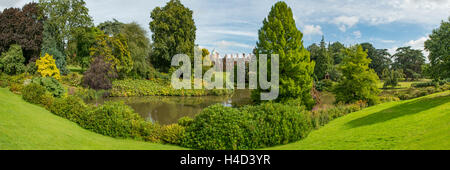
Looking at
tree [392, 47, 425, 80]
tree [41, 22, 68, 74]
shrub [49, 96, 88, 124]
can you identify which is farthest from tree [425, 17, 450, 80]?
tree [392, 47, 425, 80]

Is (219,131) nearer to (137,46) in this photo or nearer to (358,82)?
(358,82)

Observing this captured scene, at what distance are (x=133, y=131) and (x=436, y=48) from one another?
1523cm

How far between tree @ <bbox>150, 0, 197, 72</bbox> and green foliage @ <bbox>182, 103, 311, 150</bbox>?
26938 mm

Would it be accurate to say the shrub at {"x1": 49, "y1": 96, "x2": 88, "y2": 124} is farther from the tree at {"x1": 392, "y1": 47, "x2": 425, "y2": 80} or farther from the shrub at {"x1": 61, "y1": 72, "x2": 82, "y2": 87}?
the tree at {"x1": 392, "y1": 47, "x2": 425, "y2": 80}

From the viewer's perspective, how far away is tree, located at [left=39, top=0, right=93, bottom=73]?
29672mm

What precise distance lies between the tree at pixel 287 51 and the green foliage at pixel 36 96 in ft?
37.1

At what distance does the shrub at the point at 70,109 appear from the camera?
1044 centimetres

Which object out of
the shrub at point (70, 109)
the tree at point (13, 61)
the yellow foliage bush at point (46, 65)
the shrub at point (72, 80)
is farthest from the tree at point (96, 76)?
the shrub at point (70, 109)

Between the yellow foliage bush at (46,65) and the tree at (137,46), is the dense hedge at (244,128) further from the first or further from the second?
the tree at (137,46)

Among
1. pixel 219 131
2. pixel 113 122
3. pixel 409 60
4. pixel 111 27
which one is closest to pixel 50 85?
pixel 113 122

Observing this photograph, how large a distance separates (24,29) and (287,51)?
2958 centimetres
